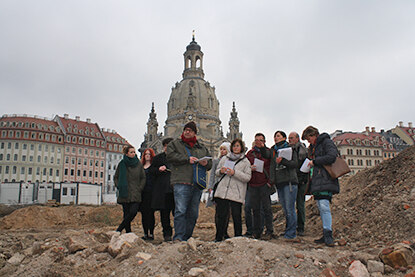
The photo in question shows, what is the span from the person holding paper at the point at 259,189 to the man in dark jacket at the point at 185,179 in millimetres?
1090

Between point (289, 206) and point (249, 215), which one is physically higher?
point (289, 206)

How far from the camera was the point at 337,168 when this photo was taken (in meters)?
6.57

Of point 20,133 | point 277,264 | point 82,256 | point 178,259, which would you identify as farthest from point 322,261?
point 20,133

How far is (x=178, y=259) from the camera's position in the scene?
16.8ft

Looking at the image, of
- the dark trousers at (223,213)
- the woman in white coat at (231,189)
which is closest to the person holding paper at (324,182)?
the woman in white coat at (231,189)

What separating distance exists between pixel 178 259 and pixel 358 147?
71449 mm

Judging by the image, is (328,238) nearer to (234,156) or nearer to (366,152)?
(234,156)

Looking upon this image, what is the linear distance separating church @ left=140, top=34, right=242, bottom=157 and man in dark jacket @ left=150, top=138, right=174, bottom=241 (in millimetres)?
64871

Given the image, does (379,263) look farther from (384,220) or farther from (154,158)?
(154,158)

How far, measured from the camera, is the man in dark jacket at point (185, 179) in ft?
22.4

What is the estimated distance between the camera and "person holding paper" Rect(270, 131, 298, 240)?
728 cm

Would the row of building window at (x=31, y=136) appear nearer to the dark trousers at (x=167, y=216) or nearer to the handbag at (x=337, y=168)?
the dark trousers at (x=167, y=216)

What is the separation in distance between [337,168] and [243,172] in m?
1.72

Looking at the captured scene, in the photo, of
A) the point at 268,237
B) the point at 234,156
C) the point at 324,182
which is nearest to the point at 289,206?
the point at 268,237
